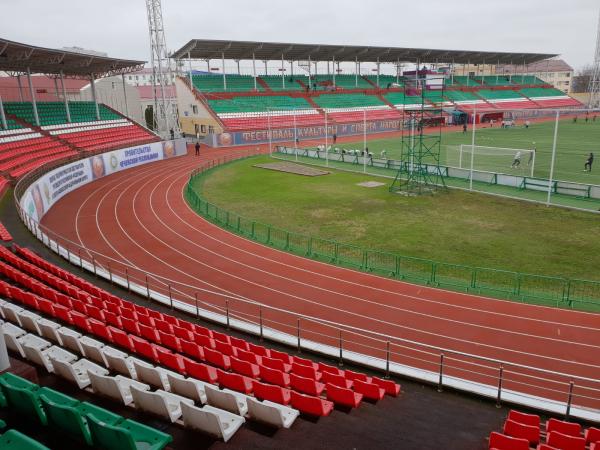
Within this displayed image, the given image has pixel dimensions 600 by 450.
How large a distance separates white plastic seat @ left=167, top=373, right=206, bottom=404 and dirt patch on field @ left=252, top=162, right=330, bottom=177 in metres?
33.0

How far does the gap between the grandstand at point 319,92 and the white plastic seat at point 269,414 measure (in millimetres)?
48247

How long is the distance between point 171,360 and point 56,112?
4564 centimetres

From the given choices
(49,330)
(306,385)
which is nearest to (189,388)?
(306,385)

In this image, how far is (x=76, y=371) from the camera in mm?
7410

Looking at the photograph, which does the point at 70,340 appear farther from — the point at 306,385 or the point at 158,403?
the point at 306,385

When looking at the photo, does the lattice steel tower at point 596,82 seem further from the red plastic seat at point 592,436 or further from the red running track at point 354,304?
the red plastic seat at point 592,436

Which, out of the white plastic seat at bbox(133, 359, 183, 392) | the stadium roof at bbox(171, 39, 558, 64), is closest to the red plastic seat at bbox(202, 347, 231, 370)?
the white plastic seat at bbox(133, 359, 183, 392)

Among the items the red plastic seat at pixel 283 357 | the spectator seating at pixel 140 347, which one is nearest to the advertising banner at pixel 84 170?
the spectator seating at pixel 140 347

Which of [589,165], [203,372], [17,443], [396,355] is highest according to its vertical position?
[17,443]

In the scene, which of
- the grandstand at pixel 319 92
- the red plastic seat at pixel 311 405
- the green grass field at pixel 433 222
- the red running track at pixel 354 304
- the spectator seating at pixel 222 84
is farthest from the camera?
the spectator seating at pixel 222 84

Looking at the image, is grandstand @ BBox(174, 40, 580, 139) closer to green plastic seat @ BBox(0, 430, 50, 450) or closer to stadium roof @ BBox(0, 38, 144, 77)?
stadium roof @ BBox(0, 38, 144, 77)

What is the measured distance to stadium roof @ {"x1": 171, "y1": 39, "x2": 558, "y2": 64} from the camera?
67.1 metres

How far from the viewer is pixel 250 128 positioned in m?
63.5

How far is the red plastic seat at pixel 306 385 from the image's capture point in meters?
8.35
